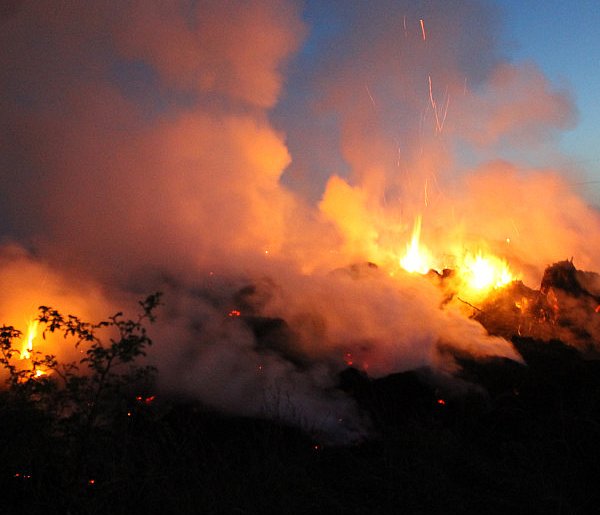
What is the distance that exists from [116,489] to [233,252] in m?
10.5

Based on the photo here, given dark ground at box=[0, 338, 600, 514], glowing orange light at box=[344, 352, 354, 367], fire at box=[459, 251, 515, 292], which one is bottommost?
dark ground at box=[0, 338, 600, 514]

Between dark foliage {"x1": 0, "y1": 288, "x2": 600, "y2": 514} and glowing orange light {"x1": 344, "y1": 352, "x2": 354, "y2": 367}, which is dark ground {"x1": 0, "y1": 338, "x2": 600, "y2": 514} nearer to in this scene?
dark foliage {"x1": 0, "y1": 288, "x2": 600, "y2": 514}

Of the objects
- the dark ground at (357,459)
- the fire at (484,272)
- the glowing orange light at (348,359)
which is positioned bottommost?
the dark ground at (357,459)

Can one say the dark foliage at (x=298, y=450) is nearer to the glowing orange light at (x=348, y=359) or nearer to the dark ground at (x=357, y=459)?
the dark ground at (x=357, y=459)

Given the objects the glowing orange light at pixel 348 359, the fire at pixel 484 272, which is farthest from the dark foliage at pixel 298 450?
the fire at pixel 484 272

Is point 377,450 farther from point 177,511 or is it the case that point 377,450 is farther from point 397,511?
point 177,511

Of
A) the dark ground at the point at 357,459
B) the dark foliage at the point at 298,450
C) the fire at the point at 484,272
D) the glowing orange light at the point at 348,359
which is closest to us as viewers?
the dark foliage at the point at 298,450

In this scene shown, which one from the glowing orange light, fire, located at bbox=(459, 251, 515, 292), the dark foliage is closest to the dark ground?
the dark foliage

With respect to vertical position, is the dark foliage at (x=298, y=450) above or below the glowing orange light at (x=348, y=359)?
below

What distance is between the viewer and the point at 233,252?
45.4 feet

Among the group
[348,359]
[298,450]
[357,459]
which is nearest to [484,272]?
[348,359]

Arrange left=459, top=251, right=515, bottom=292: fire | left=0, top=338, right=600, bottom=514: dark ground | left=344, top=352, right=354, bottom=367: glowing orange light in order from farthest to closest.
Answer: left=459, top=251, right=515, bottom=292: fire
left=344, top=352, right=354, bottom=367: glowing orange light
left=0, top=338, right=600, bottom=514: dark ground

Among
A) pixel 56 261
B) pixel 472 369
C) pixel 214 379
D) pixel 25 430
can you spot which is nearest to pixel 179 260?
pixel 56 261

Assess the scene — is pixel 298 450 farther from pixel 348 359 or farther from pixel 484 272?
pixel 484 272
